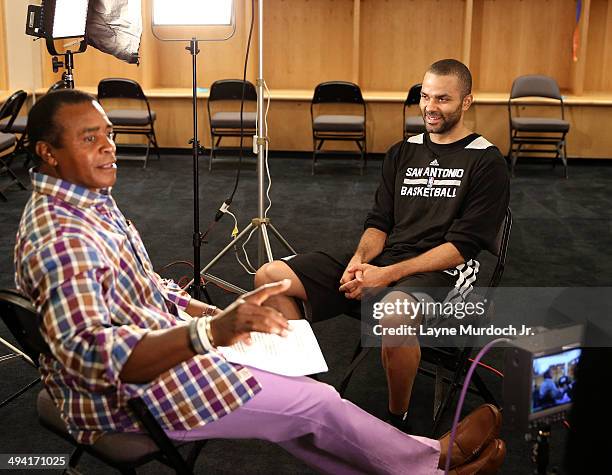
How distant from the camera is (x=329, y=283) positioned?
109 inches

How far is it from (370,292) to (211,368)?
101 cm

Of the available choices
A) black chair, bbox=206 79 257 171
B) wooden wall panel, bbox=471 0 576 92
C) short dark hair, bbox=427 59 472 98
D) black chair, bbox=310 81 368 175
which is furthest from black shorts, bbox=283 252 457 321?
wooden wall panel, bbox=471 0 576 92

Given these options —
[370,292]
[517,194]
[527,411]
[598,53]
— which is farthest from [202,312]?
[598,53]

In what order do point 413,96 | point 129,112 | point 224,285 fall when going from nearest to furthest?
1. point 224,285
2. point 413,96
3. point 129,112

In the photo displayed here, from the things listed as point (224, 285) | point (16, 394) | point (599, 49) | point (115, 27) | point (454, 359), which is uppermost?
point (599, 49)

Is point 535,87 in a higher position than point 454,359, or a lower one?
higher

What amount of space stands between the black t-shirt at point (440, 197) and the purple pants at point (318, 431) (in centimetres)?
94

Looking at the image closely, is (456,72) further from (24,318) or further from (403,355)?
(24,318)

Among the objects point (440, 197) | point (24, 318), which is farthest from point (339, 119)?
point (24, 318)

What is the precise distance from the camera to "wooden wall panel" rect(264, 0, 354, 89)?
8.58 m

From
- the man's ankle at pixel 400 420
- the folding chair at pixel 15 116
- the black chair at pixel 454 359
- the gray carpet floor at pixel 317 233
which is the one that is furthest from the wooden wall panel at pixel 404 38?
the man's ankle at pixel 400 420

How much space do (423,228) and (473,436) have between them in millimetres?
858

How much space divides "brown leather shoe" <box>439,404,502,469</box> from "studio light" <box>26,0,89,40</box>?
2.40 m

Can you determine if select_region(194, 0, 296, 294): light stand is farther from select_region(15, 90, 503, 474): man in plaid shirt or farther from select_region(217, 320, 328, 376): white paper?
select_region(15, 90, 503, 474): man in plaid shirt
